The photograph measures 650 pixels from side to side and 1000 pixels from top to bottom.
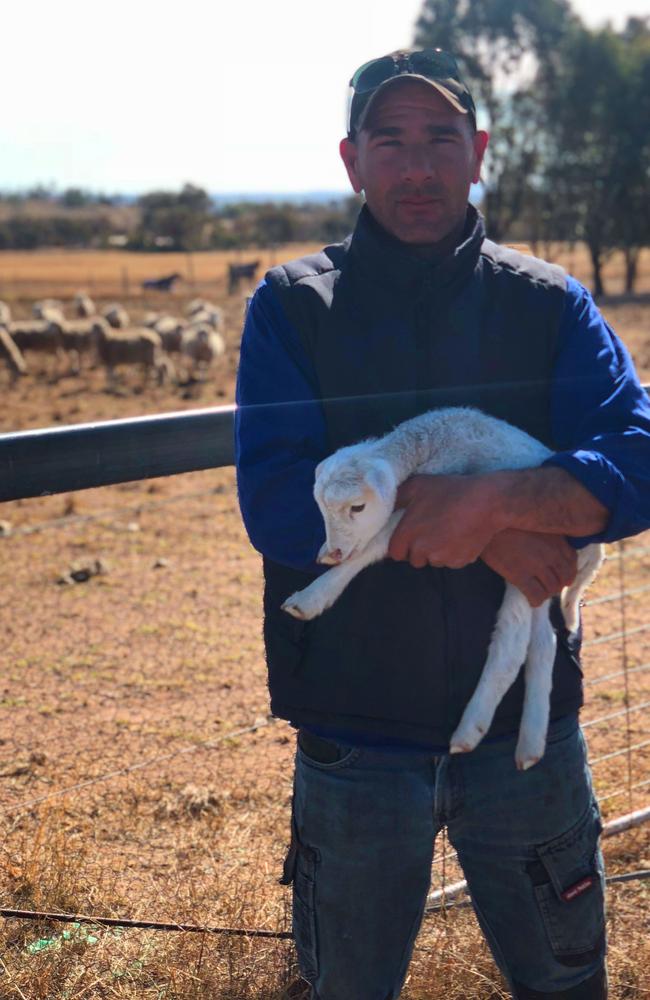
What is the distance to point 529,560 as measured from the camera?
1.94 meters

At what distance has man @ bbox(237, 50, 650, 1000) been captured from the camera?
192cm

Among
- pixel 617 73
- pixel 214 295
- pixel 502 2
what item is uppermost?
pixel 502 2

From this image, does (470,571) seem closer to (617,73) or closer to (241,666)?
(241,666)

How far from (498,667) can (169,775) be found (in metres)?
2.27

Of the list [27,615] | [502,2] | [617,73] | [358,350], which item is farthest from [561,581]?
[502,2]

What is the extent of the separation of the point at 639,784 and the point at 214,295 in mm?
33892

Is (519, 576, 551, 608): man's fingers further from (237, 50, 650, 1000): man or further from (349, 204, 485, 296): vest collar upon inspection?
(349, 204, 485, 296): vest collar

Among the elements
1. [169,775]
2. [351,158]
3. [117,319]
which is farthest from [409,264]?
[117,319]

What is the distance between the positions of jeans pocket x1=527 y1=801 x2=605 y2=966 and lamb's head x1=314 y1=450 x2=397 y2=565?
28.1 inches

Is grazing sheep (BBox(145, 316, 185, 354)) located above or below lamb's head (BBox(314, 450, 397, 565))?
below

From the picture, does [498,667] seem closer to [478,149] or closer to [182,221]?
[478,149]

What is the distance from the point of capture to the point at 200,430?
2639 mm

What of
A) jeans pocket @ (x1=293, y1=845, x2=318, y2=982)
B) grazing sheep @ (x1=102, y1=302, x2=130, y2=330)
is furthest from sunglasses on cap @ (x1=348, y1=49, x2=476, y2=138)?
grazing sheep @ (x1=102, y1=302, x2=130, y2=330)

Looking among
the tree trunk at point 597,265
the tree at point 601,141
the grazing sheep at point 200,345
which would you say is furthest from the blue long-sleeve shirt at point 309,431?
the tree at point 601,141
